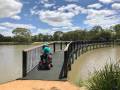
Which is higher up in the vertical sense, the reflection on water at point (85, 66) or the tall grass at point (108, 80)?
the tall grass at point (108, 80)

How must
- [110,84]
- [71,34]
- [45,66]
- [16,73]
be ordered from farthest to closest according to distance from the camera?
[71,34], [16,73], [45,66], [110,84]

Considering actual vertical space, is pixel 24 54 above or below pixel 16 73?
above

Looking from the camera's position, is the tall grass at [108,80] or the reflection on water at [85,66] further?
the reflection on water at [85,66]

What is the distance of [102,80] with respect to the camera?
6.33 m

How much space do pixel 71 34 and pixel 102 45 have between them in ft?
201

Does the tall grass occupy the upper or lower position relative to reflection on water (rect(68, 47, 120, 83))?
upper

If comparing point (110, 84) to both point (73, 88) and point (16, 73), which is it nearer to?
point (73, 88)

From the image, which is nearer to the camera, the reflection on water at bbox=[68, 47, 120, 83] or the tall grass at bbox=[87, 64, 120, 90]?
the tall grass at bbox=[87, 64, 120, 90]

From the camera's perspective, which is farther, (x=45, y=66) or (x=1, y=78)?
(x=1, y=78)

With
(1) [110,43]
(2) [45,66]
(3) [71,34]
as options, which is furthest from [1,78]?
(3) [71,34]

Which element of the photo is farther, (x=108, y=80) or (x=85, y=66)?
(x=85, y=66)

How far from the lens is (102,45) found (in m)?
46.1

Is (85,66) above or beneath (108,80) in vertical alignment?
beneath

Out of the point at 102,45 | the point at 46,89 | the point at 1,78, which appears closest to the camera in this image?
the point at 46,89
